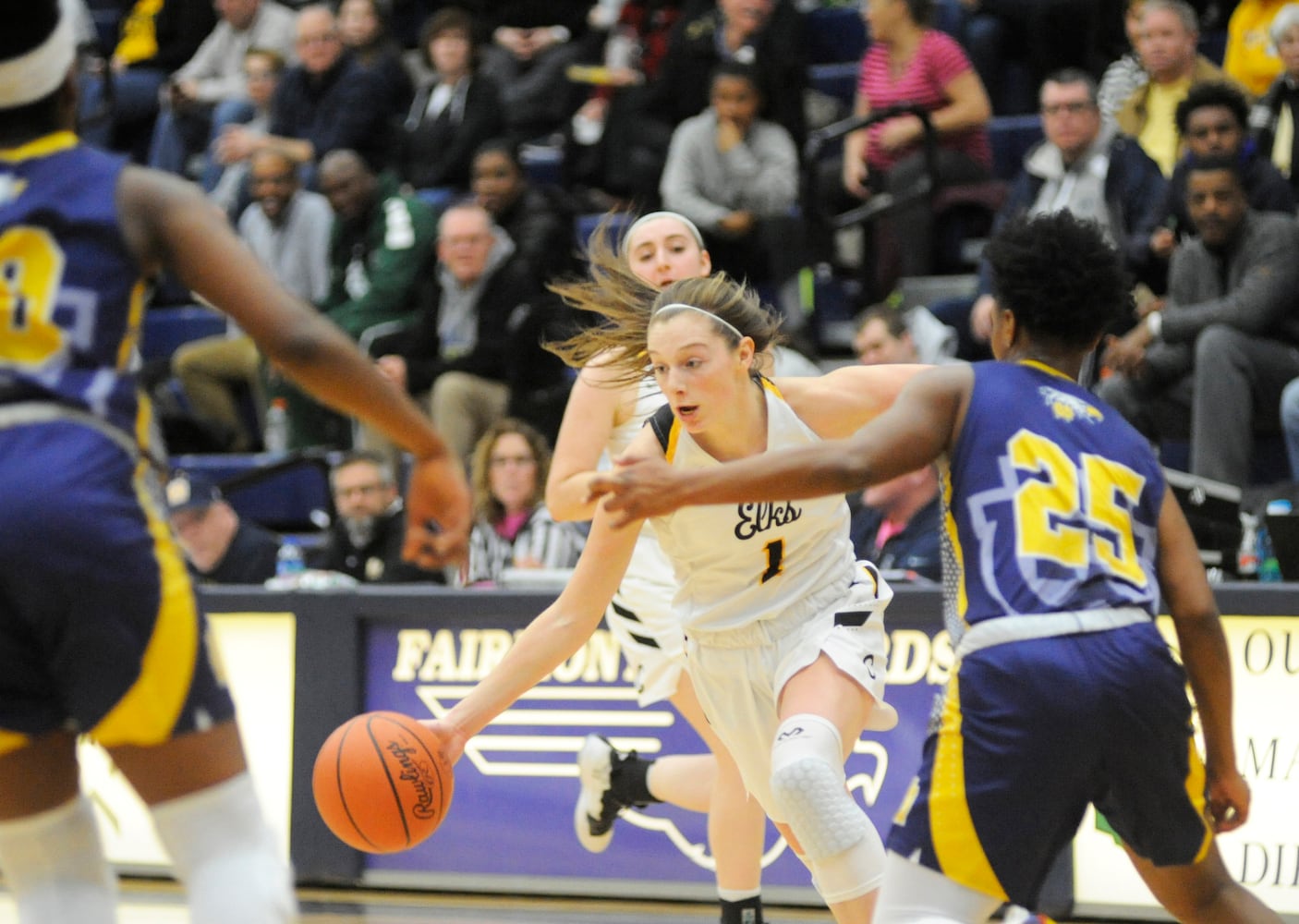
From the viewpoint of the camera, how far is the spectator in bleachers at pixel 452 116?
33.8 ft

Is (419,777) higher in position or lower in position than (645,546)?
lower

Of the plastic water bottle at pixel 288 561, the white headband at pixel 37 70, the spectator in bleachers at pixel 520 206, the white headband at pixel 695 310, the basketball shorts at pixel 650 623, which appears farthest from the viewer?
the spectator in bleachers at pixel 520 206

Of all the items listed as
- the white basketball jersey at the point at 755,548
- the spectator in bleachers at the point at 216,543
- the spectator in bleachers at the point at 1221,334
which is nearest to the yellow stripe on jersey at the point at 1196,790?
the white basketball jersey at the point at 755,548

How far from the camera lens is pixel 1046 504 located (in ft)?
10.4

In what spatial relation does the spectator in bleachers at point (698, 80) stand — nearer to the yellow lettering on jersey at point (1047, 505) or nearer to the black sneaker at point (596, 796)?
the black sneaker at point (596, 796)

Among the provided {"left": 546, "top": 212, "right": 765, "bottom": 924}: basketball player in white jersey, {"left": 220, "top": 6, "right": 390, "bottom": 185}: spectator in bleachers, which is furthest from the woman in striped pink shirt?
{"left": 546, "top": 212, "right": 765, "bottom": 924}: basketball player in white jersey

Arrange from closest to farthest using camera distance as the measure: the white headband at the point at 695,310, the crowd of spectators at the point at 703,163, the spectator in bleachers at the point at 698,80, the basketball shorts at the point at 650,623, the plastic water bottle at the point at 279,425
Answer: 1. the white headband at the point at 695,310
2. the basketball shorts at the point at 650,623
3. the crowd of spectators at the point at 703,163
4. the spectator in bleachers at the point at 698,80
5. the plastic water bottle at the point at 279,425

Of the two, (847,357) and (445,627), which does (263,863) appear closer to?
(445,627)

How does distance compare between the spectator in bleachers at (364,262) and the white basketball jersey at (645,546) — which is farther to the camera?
the spectator in bleachers at (364,262)

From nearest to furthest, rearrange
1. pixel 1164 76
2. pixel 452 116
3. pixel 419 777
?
pixel 419 777, pixel 1164 76, pixel 452 116

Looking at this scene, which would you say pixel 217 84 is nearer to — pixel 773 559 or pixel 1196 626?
pixel 773 559

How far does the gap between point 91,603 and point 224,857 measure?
43 centimetres

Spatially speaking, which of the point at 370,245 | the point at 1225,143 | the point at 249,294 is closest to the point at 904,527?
the point at 1225,143

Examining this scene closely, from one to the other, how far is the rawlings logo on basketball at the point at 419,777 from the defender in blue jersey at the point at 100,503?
1332 mm
